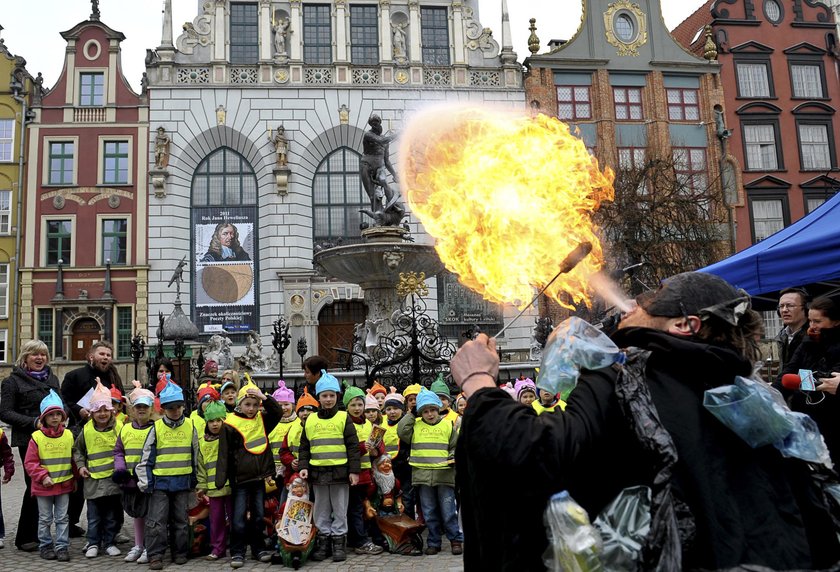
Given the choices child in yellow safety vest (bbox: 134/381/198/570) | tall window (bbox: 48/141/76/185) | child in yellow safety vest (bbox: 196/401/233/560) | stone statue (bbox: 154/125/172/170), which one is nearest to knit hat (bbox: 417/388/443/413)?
child in yellow safety vest (bbox: 196/401/233/560)

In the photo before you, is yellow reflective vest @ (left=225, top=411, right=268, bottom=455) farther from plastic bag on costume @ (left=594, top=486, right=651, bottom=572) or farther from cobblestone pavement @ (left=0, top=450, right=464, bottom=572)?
plastic bag on costume @ (left=594, top=486, right=651, bottom=572)

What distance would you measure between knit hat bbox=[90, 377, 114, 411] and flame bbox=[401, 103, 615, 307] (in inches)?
170

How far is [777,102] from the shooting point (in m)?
33.2

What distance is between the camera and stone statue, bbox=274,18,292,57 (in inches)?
1187

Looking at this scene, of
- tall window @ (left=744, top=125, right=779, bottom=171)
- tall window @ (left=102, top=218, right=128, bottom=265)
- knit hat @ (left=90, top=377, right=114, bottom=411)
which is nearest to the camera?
knit hat @ (left=90, top=377, right=114, bottom=411)

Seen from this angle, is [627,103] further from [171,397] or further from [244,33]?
[171,397]

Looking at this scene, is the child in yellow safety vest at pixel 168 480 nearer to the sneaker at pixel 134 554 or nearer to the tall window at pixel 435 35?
the sneaker at pixel 134 554

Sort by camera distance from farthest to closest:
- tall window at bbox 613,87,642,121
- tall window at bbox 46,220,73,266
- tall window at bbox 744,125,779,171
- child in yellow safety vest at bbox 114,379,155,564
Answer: tall window at bbox 744,125,779,171 → tall window at bbox 613,87,642,121 → tall window at bbox 46,220,73,266 → child in yellow safety vest at bbox 114,379,155,564

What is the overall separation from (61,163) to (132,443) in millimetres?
26088

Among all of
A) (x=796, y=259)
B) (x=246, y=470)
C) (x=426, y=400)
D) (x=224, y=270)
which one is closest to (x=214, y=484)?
(x=246, y=470)

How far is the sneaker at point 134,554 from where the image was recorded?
287 inches

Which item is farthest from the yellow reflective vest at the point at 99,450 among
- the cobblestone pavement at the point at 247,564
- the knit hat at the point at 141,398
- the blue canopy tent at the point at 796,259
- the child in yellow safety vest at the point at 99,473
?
the blue canopy tent at the point at 796,259

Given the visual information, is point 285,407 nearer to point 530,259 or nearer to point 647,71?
point 530,259

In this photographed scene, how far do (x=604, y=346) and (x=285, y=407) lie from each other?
7.05 m
